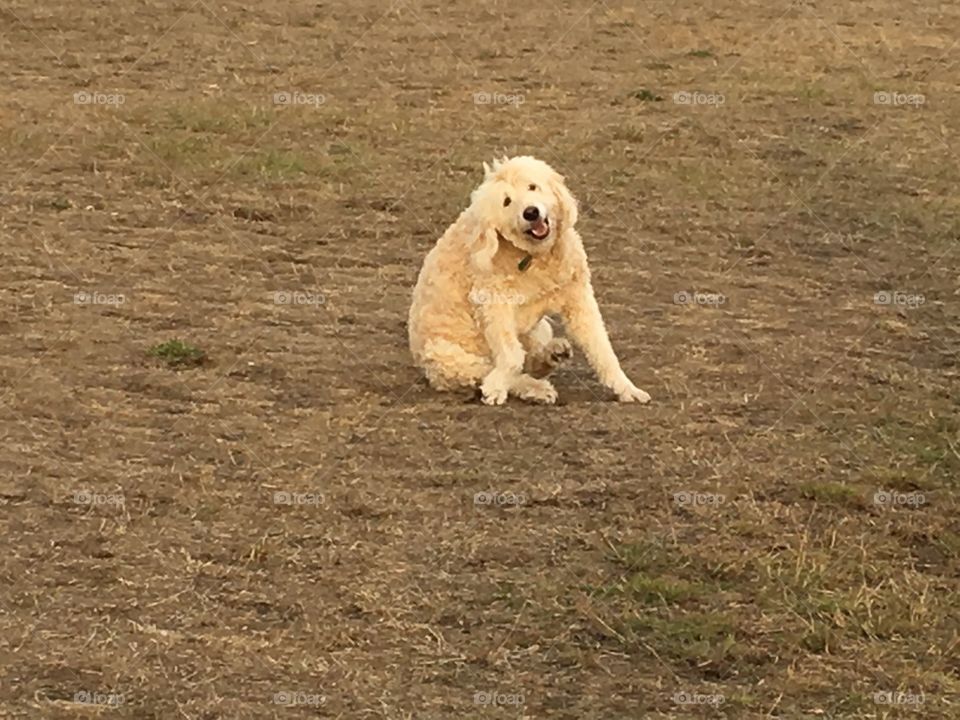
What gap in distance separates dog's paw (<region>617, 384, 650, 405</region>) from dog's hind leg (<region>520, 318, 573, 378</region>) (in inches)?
13.1

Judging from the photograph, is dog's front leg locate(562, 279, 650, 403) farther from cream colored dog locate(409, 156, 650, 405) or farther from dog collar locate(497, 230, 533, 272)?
dog collar locate(497, 230, 533, 272)

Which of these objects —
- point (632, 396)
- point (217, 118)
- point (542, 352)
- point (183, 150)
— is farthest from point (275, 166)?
point (632, 396)

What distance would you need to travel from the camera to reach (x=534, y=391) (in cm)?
641

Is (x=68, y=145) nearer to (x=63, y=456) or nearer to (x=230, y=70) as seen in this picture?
(x=230, y=70)

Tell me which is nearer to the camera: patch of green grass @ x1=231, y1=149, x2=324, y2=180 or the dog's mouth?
the dog's mouth

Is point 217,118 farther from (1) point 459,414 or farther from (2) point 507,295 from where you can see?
(1) point 459,414

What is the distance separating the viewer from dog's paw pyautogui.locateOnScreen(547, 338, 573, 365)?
21.6ft

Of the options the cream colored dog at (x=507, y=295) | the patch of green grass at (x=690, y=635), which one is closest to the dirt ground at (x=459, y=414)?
the patch of green grass at (x=690, y=635)

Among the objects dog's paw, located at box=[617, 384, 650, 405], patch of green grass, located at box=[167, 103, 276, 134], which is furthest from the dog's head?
patch of green grass, located at box=[167, 103, 276, 134]

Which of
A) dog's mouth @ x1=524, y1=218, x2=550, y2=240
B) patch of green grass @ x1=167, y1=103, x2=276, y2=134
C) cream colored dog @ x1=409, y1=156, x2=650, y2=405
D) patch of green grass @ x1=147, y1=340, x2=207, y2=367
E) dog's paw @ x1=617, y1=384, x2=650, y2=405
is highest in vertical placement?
dog's mouth @ x1=524, y1=218, x2=550, y2=240

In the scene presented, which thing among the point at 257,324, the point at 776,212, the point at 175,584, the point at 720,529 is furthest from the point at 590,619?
the point at 776,212

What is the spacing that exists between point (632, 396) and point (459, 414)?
0.74 metres

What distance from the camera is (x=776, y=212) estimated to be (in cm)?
934

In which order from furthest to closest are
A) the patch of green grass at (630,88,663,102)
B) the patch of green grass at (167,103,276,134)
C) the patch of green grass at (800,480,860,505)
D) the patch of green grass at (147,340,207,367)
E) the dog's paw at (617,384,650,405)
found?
the patch of green grass at (630,88,663,102)
the patch of green grass at (167,103,276,134)
the patch of green grass at (147,340,207,367)
the dog's paw at (617,384,650,405)
the patch of green grass at (800,480,860,505)
